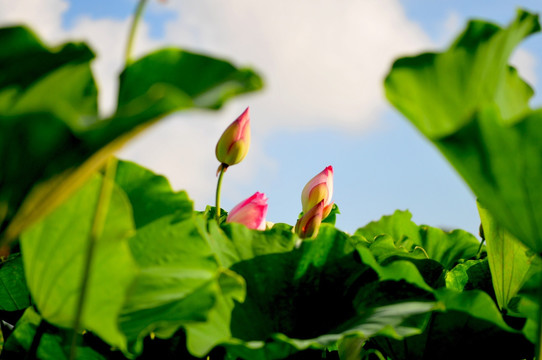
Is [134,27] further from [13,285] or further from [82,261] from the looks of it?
[13,285]

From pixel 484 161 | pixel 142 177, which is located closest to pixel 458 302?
pixel 484 161

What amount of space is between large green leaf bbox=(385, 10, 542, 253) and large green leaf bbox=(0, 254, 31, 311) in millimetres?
588

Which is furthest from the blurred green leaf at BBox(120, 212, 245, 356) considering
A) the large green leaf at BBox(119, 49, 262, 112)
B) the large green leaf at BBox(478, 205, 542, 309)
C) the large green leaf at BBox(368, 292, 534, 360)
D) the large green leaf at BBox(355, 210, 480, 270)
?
the large green leaf at BBox(355, 210, 480, 270)

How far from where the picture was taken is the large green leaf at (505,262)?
0.85 meters

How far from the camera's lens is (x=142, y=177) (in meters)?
0.65

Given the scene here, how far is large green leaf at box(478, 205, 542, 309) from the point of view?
0.85 m

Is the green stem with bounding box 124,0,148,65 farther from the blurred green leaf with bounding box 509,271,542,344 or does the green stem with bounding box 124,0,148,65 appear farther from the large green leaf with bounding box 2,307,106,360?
the blurred green leaf with bounding box 509,271,542,344

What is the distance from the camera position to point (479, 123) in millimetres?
473

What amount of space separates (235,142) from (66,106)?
712 mm

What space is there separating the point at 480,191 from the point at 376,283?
8.4 inches

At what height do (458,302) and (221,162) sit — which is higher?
(221,162)

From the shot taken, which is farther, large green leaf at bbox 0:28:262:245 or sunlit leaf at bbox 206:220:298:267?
sunlit leaf at bbox 206:220:298:267

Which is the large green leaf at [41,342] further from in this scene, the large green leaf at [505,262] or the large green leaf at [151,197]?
the large green leaf at [505,262]

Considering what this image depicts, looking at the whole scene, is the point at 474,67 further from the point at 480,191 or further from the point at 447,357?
the point at 447,357
